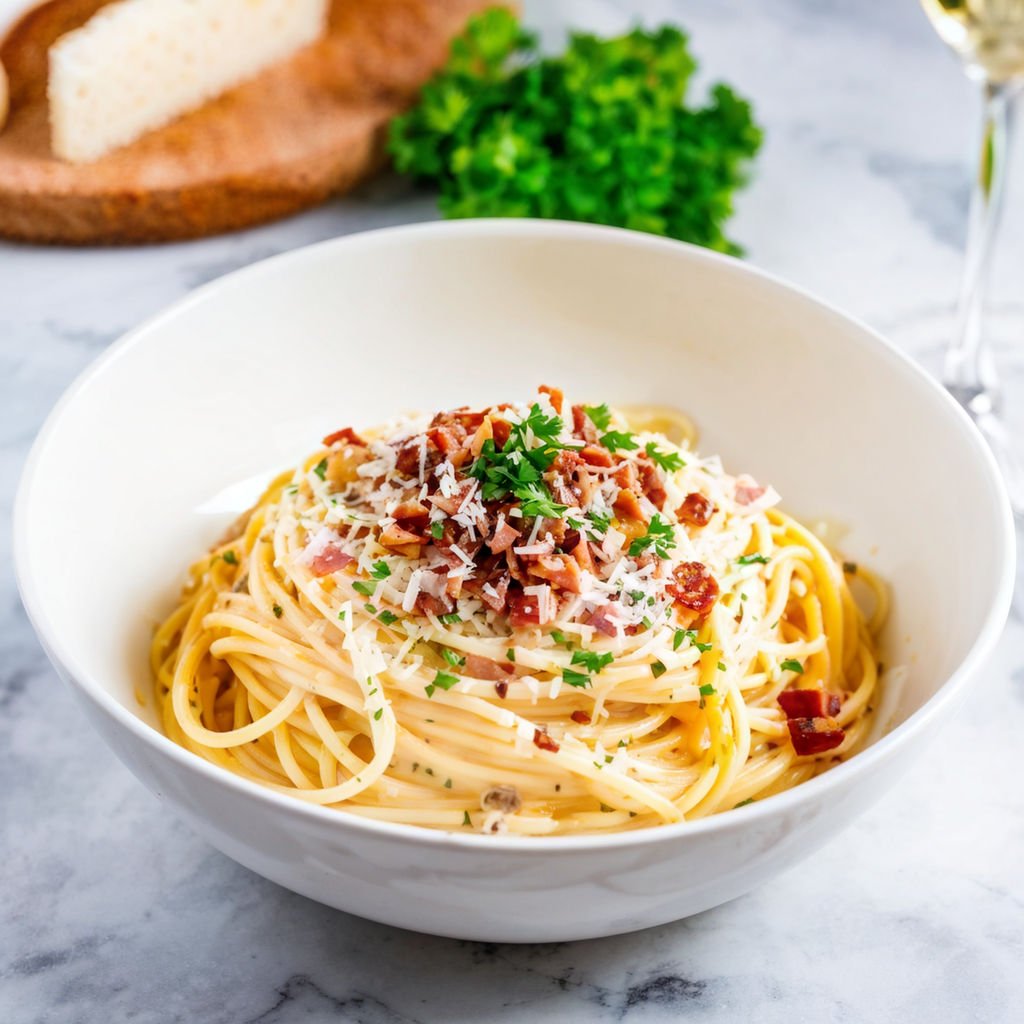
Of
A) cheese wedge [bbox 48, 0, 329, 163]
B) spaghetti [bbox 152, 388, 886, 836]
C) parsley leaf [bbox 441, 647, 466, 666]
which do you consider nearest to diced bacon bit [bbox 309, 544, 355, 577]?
spaghetti [bbox 152, 388, 886, 836]

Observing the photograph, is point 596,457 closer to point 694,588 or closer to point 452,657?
point 694,588

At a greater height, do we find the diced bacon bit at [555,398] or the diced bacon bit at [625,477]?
the diced bacon bit at [555,398]

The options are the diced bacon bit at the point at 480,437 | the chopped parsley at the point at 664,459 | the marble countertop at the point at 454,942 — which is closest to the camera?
the marble countertop at the point at 454,942

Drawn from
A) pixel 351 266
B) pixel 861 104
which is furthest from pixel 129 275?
pixel 861 104

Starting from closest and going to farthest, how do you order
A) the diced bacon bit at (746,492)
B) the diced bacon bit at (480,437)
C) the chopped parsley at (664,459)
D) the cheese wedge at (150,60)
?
1. the diced bacon bit at (480,437)
2. the chopped parsley at (664,459)
3. the diced bacon bit at (746,492)
4. the cheese wedge at (150,60)

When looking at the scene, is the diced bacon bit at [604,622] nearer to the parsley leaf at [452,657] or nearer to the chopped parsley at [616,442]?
the parsley leaf at [452,657]

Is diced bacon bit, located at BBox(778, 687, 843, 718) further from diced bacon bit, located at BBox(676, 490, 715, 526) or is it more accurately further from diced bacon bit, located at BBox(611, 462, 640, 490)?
diced bacon bit, located at BBox(611, 462, 640, 490)

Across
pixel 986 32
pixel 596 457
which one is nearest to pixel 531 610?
pixel 596 457

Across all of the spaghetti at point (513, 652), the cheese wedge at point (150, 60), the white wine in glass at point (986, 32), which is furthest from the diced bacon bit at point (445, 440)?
the cheese wedge at point (150, 60)
